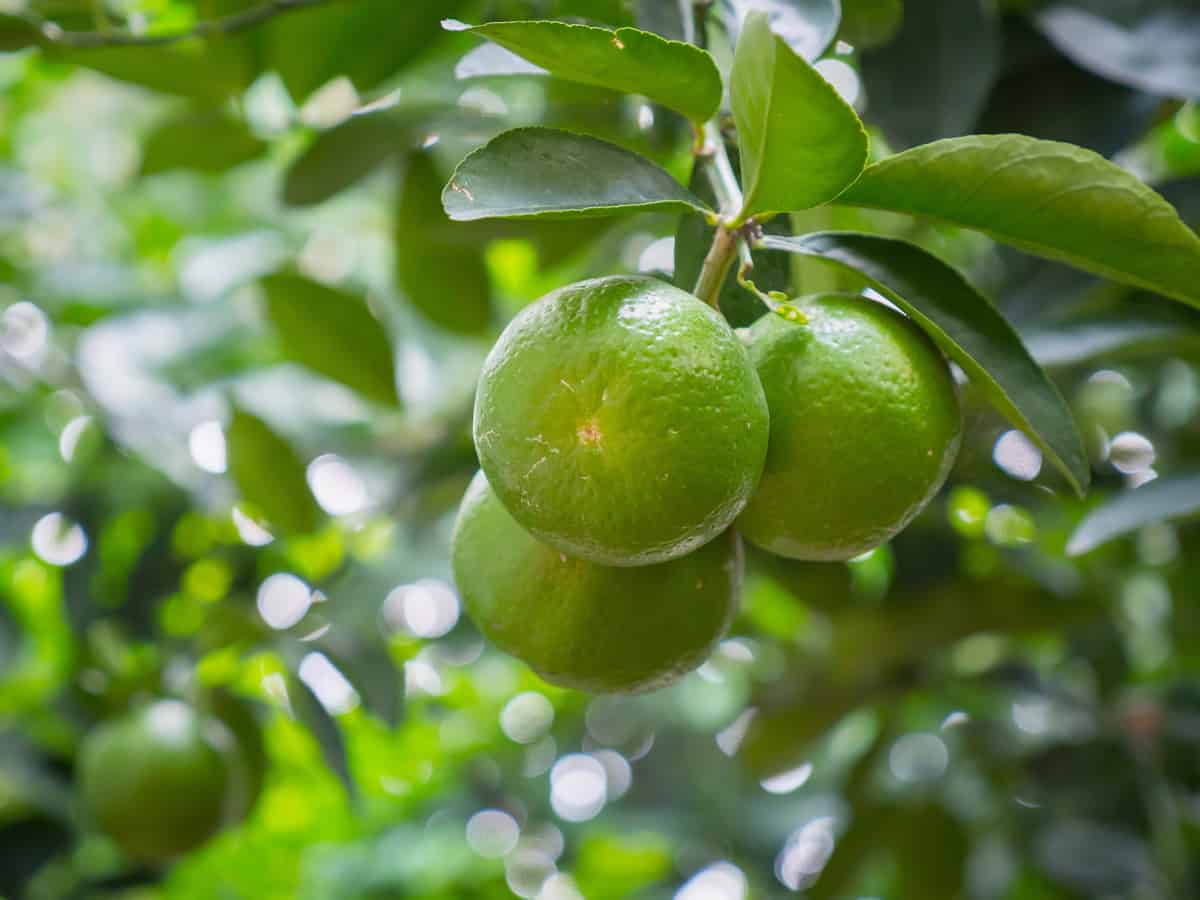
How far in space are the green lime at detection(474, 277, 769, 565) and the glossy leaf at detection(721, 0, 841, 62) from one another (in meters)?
0.22

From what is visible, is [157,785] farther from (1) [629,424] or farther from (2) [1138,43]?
(2) [1138,43]

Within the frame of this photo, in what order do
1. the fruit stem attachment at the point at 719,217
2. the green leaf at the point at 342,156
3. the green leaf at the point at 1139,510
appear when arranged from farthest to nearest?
the green leaf at the point at 342,156 → the green leaf at the point at 1139,510 → the fruit stem attachment at the point at 719,217

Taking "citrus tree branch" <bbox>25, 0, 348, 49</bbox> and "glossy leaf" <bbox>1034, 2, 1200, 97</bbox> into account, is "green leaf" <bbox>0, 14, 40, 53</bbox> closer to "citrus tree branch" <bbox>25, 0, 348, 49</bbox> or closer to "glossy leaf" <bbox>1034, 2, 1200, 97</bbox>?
"citrus tree branch" <bbox>25, 0, 348, 49</bbox>

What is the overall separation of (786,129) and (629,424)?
16cm

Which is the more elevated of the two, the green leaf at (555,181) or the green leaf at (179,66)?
the green leaf at (555,181)

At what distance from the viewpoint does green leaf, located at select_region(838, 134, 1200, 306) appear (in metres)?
0.57

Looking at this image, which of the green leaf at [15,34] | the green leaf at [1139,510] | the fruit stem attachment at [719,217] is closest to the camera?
the fruit stem attachment at [719,217]

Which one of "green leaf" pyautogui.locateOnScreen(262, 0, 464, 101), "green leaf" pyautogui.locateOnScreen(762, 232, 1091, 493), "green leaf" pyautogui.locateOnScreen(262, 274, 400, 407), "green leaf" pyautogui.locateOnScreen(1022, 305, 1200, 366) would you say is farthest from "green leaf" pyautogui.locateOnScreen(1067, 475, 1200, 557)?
"green leaf" pyautogui.locateOnScreen(262, 274, 400, 407)

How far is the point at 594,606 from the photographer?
67 centimetres

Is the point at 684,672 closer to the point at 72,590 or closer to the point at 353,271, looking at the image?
the point at 72,590

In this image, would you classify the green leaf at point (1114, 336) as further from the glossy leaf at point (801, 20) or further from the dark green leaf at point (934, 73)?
the glossy leaf at point (801, 20)

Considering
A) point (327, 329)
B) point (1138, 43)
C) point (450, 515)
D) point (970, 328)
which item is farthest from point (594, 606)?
point (450, 515)

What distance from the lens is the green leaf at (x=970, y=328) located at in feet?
2.02

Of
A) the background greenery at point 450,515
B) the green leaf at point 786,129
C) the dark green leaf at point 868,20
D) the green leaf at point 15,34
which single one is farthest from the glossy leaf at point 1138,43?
the green leaf at point 15,34
